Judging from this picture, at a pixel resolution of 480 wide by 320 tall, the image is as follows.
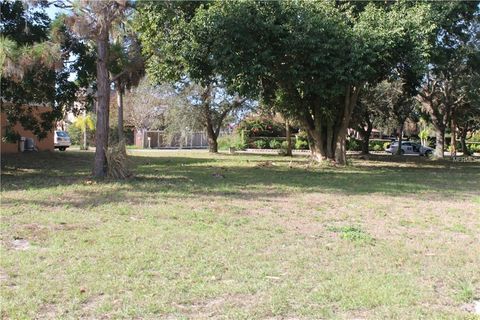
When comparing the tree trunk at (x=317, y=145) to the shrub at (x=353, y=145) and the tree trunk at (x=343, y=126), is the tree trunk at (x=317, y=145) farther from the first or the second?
the shrub at (x=353, y=145)

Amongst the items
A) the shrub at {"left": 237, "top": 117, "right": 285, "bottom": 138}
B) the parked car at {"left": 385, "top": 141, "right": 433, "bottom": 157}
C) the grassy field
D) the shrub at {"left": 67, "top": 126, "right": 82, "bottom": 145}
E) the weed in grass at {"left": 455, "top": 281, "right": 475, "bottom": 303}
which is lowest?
the weed in grass at {"left": 455, "top": 281, "right": 475, "bottom": 303}

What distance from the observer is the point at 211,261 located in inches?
236

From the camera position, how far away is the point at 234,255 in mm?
6285

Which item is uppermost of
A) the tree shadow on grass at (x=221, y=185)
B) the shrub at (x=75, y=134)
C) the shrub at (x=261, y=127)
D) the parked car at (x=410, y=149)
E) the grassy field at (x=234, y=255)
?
the shrub at (x=261, y=127)

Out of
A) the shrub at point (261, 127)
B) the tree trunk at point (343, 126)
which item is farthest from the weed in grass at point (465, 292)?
the shrub at point (261, 127)

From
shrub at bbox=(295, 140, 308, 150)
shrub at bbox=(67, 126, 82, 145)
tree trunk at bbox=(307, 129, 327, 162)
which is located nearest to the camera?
tree trunk at bbox=(307, 129, 327, 162)

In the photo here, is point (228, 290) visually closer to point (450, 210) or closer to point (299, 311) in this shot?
point (299, 311)

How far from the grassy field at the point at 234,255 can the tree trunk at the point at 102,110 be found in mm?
2371

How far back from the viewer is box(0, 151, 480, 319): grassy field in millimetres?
4629

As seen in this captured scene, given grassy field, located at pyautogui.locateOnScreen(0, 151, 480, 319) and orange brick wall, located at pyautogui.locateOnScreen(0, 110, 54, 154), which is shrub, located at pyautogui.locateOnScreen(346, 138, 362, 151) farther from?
grassy field, located at pyautogui.locateOnScreen(0, 151, 480, 319)

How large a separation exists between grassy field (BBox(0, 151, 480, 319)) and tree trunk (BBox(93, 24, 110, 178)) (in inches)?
93.4

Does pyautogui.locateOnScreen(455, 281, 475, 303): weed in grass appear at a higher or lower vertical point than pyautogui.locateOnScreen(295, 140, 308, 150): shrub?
lower

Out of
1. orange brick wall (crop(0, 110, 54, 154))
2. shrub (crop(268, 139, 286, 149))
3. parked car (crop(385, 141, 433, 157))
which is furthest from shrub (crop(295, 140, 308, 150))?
orange brick wall (crop(0, 110, 54, 154))

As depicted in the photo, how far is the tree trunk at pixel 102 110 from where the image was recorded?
14.5m
